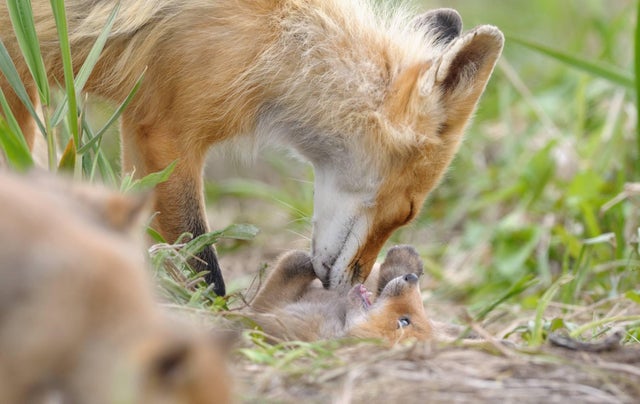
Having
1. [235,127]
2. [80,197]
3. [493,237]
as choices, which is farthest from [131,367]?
[493,237]

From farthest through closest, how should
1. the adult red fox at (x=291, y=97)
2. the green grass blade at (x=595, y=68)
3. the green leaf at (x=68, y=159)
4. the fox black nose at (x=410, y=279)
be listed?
1. the green grass blade at (x=595, y=68)
2. the adult red fox at (x=291, y=97)
3. the fox black nose at (x=410, y=279)
4. the green leaf at (x=68, y=159)

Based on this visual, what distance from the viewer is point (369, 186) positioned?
5.93 meters

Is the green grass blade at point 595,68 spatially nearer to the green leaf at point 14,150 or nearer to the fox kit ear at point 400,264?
the fox kit ear at point 400,264

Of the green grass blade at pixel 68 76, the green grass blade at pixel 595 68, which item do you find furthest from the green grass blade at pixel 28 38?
the green grass blade at pixel 595 68

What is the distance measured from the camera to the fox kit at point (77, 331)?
2551mm

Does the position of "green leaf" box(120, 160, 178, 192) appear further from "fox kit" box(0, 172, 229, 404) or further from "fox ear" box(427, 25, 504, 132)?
"fox kit" box(0, 172, 229, 404)

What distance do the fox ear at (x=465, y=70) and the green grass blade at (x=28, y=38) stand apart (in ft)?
7.10

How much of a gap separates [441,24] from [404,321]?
2.41 meters

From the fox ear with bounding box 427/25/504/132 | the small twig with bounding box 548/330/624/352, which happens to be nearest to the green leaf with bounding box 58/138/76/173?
the fox ear with bounding box 427/25/504/132

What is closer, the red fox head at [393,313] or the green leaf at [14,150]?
the green leaf at [14,150]

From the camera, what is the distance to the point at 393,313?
5.04 meters

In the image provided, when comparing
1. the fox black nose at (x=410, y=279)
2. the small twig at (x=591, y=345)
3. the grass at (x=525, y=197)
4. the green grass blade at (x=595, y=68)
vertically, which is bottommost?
the grass at (x=525, y=197)

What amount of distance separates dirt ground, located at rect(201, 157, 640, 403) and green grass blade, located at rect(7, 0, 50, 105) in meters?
1.75

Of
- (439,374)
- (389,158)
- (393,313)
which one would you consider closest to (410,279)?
(393,313)
